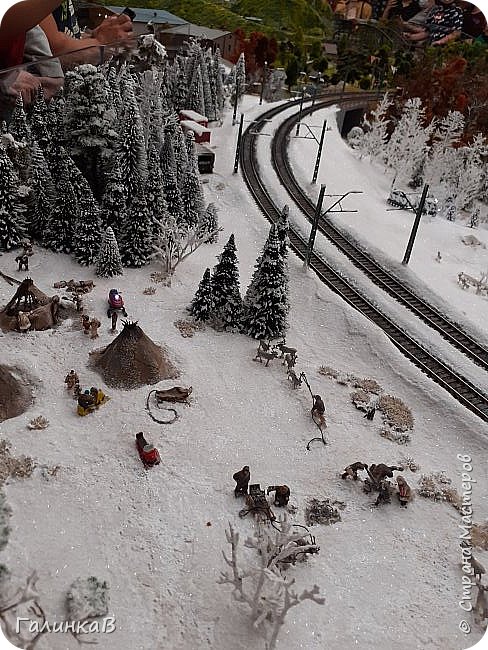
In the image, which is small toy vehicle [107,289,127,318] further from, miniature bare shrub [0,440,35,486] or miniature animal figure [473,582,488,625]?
miniature animal figure [473,582,488,625]

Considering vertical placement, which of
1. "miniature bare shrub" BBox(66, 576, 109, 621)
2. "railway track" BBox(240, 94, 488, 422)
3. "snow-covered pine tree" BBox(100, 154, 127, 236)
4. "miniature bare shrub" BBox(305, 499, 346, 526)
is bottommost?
"miniature bare shrub" BBox(66, 576, 109, 621)

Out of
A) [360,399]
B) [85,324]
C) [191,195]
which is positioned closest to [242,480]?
[360,399]

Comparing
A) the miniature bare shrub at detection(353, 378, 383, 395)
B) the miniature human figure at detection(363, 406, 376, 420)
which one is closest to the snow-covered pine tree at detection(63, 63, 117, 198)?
the miniature bare shrub at detection(353, 378, 383, 395)

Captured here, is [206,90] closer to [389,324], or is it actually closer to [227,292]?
[227,292]

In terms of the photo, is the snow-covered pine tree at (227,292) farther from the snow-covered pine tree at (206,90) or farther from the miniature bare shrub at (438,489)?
the snow-covered pine tree at (206,90)

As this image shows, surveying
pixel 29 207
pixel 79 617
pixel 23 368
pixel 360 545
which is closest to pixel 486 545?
pixel 360 545

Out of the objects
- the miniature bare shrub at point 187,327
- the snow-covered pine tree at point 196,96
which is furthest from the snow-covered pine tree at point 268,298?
the snow-covered pine tree at point 196,96
